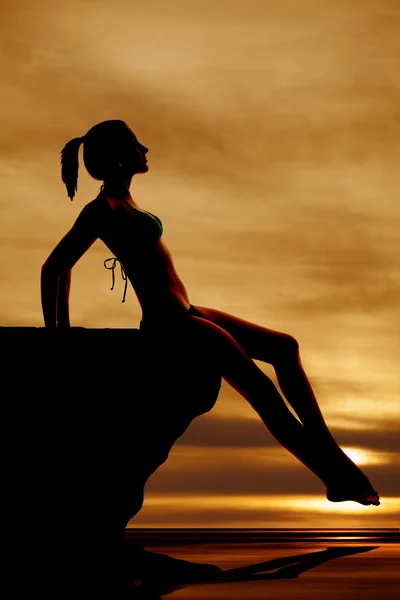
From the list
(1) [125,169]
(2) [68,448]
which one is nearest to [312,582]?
(2) [68,448]

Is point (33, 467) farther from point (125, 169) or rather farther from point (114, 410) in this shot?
point (125, 169)

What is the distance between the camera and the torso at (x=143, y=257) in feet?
23.2

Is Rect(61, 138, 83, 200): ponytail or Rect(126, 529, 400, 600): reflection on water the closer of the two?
Rect(126, 529, 400, 600): reflection on water

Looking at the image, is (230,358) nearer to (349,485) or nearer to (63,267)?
(349,485)

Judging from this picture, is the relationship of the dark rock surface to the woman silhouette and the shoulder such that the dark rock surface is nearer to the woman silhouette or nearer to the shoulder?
the woman silhouette

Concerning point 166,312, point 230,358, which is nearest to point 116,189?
point 166,312

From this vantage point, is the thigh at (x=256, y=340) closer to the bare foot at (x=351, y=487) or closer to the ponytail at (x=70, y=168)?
the bare foot at (x=351, y=487)

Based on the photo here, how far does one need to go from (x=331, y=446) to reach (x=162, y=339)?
1518mm

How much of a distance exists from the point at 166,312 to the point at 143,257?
45 centimetres

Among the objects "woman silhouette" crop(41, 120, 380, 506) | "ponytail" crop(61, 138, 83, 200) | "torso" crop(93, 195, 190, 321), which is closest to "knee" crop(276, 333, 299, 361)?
"woman silhouette" crop(41, 120, 380, 506)

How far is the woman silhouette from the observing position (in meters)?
7.05

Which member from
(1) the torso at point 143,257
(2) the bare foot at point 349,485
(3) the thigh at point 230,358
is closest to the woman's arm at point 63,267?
(1) the torso at point 143,257

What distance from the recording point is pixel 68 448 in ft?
22.7

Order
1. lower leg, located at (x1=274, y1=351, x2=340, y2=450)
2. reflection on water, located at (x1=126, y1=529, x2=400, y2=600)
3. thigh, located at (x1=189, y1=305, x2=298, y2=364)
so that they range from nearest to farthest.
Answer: reflection on water, located at (x1=126, y1=529, x2=400, y2=600), lower leg, located at (x1=274, y1=351, x2=340, y2=450), thigh, located at (x1=189, y1=305, x2=298, y2=364)
